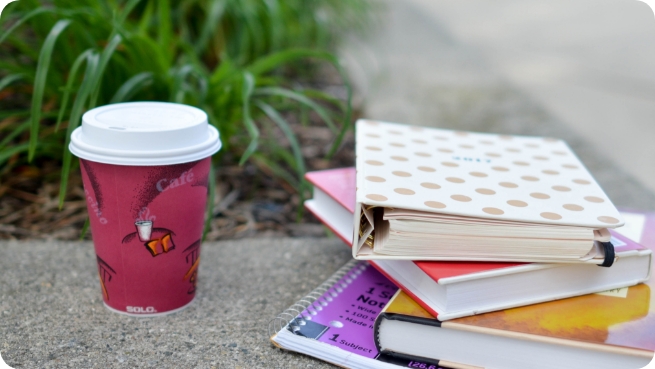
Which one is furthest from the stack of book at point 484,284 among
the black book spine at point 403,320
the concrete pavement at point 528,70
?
the concrete pavement at point 528,70

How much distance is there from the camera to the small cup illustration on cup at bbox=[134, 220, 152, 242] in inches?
40.9

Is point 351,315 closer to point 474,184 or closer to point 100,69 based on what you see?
point 474,184

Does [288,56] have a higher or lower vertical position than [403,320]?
higher

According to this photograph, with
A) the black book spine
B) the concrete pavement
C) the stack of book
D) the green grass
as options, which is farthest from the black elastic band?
the concrete pavement

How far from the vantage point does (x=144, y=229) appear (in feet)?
3.43

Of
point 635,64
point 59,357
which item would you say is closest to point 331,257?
point 59,357

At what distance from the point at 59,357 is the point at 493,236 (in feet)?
2.43

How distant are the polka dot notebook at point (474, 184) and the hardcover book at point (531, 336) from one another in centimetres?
9

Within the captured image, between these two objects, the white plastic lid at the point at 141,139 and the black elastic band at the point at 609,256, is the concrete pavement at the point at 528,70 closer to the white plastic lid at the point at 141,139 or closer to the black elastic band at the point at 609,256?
the black elastic band at the point at 609,256

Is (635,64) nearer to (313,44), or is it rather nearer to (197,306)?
(313,44)

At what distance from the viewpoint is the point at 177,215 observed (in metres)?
1.06

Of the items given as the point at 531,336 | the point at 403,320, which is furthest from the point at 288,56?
the point at 531,336

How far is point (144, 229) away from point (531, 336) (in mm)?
668

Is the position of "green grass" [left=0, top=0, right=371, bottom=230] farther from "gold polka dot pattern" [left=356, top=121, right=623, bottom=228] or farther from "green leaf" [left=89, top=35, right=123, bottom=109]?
"gold polka dot pattern" [left=356, top=121, right=623, bottom=228]
